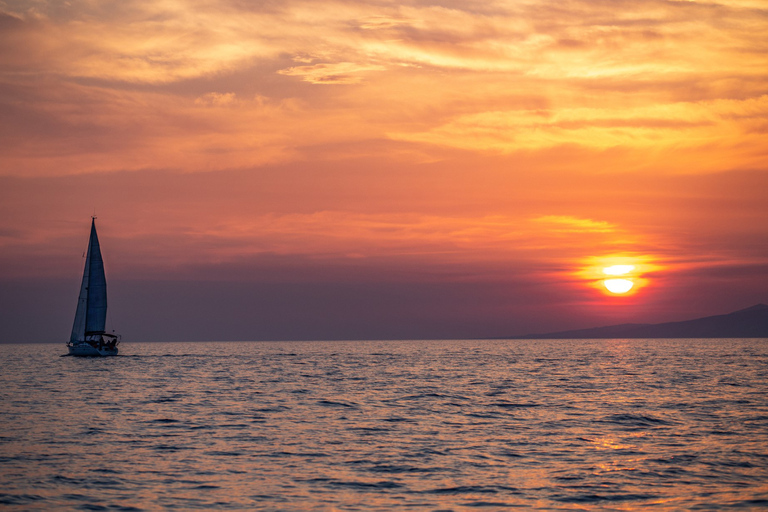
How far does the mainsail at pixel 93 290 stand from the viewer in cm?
12019

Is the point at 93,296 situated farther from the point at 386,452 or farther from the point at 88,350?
the point at 386,452

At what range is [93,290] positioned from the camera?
4761 inches

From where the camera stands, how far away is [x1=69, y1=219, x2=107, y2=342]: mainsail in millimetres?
120188

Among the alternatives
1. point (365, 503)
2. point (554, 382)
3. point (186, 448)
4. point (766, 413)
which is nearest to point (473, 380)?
point (554, 382)

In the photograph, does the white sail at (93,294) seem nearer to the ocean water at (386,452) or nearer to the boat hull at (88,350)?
the boat hull at (88,350)

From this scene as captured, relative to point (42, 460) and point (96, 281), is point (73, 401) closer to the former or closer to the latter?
point (42, 460)

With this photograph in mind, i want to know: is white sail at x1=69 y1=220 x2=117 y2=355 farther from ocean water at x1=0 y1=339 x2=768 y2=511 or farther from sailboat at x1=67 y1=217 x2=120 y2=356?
ocean water at x1=0 y1=339 x2=768 y2=511

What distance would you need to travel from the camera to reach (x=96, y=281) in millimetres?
A: 120938

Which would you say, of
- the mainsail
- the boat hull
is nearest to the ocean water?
the mainsail

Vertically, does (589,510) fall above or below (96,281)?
below

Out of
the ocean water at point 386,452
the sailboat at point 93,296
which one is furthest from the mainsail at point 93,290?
the ocean water at point 386,452

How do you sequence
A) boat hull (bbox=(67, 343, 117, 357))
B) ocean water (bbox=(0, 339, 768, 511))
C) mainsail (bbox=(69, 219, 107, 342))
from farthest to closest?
boat hull (bbox=(67, 343, 117, 357)) → mainsail (bbox=(69, 219, 107, 342)) → ocean water (bbox=(0, 339, 768, 511))

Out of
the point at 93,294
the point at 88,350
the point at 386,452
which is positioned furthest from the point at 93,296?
the point at 386,452

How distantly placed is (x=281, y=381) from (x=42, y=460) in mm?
56568
